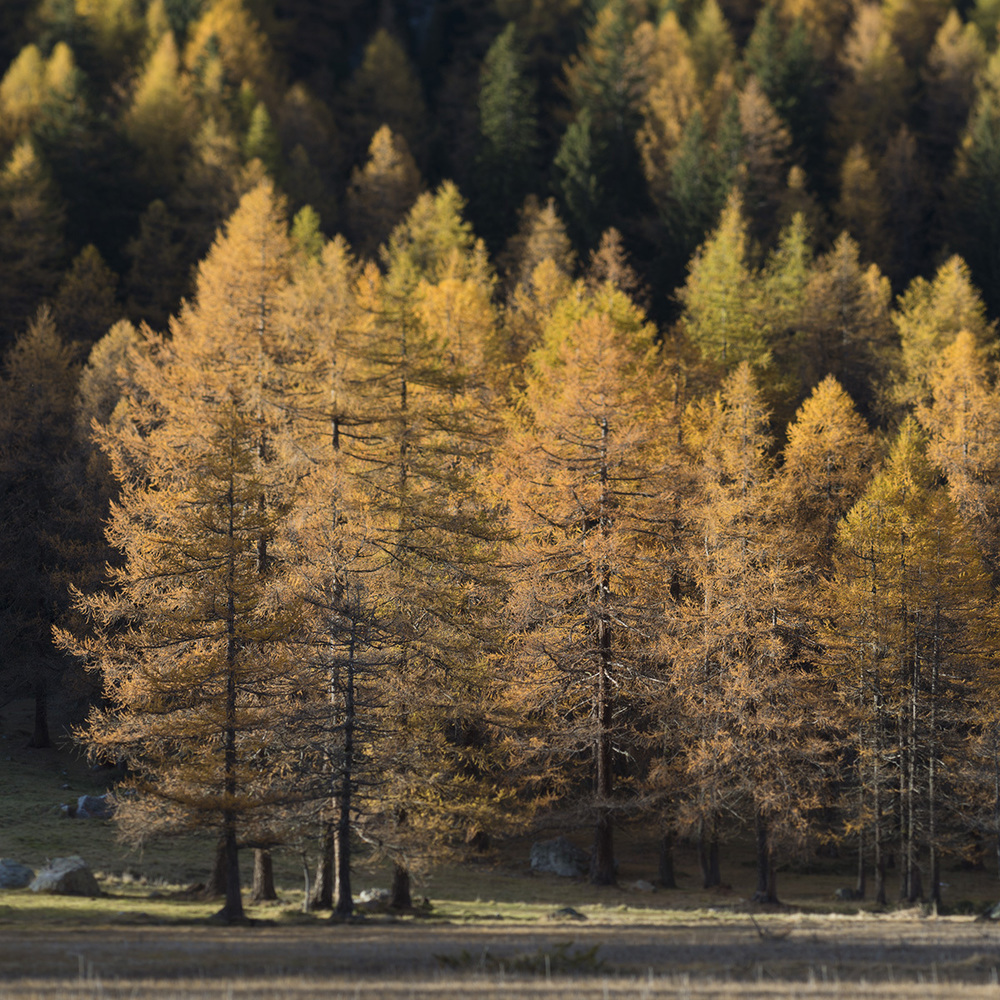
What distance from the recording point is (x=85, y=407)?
42.2 m

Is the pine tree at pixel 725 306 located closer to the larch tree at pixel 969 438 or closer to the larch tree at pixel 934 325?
the larch tree at pixel 934 325

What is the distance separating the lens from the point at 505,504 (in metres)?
32.3

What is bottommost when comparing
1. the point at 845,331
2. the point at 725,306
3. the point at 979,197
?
the point at 845,331

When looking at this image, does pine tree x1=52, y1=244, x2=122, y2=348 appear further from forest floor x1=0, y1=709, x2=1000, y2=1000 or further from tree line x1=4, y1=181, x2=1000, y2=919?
forest floor x1=0, y1=709, x2=1000, y2=1000

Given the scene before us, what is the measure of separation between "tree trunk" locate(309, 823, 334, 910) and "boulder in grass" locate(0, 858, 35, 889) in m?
6.32

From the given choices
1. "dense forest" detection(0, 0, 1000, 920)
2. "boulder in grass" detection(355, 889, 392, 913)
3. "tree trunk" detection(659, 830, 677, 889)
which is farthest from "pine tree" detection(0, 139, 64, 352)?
"tree trunk" detection(659, 830, 677, 889)

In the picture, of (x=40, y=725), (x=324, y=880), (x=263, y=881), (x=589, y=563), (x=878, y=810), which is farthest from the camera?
(x=40, y=725)

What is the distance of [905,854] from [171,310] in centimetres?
4375

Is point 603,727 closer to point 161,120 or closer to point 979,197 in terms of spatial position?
point 979,197

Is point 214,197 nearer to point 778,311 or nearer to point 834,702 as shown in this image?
point 778,311

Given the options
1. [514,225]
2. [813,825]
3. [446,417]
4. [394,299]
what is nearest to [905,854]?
[813,825]

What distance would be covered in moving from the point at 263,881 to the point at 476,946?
9.46 meters

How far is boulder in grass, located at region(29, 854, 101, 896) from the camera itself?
23.8m

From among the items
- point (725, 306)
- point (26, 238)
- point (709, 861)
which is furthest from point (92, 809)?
point (26, 238)
